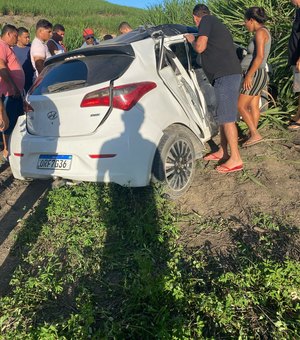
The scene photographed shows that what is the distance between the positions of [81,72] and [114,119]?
666 millimetres

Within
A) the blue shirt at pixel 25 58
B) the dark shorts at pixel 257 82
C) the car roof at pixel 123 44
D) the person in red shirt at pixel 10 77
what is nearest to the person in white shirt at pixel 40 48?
the blue shirt at pixel 25 58

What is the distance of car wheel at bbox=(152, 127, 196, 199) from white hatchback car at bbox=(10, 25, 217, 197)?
0.01 m

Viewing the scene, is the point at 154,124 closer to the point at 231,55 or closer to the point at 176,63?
the point at 176,63

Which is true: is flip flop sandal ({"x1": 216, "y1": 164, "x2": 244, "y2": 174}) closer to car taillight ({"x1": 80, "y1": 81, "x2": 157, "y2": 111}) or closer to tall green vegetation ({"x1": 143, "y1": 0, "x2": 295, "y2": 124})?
car taillight ({"x1": 80, "y1": 81, "x2": 157, "y2": 111})

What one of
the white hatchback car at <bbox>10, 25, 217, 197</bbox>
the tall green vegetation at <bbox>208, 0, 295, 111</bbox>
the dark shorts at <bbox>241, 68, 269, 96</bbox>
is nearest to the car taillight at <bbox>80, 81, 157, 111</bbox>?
the white hatchback car at <bbox>10, 25, 217, 197</bbox>

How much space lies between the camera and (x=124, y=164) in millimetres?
3637

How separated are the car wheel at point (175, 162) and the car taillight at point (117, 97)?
1.71 feet

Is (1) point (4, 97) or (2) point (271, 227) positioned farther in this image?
(1) point (4, 97)

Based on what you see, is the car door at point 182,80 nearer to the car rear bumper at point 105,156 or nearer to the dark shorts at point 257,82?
the dark shorts at point 257,82

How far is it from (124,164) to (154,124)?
509 mm

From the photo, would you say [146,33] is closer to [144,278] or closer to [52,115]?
[52,115]

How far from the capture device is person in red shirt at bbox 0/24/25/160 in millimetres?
5594

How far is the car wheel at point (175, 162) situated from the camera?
3.86 meters

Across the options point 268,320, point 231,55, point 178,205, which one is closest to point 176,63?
point 231,55
